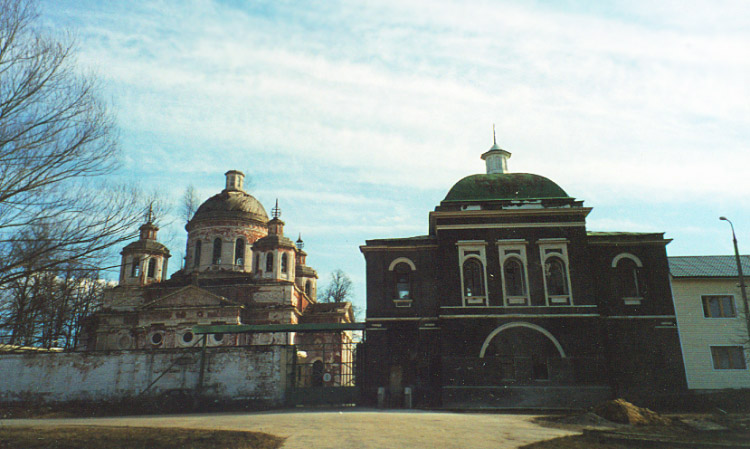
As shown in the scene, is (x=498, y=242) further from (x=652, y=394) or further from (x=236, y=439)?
(x=236, y=439)

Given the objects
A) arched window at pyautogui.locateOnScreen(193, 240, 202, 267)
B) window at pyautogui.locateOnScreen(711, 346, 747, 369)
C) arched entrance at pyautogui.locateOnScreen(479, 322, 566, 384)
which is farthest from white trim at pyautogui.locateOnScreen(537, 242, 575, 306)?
arched window at pyautogui.locateOnScreen(193, 240, 202, 267)

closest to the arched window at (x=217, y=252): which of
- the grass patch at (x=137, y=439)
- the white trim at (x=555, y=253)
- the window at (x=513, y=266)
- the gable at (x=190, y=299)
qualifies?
the gable at (x=190, y=299)

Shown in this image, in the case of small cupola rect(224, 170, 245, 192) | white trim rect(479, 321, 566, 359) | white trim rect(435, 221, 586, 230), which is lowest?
white trim rect(479, 321, 566, 359)

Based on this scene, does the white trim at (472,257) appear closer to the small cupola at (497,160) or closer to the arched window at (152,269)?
the small cupola at (497,160)

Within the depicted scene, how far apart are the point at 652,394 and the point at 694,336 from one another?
3.62m

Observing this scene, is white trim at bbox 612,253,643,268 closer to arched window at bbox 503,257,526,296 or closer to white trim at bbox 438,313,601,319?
white trim at bbox 438,313,601,319

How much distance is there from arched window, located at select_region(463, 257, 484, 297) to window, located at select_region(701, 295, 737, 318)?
31.5ft

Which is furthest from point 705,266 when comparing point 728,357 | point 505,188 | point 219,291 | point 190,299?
point 190,299

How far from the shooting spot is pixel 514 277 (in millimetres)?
23062

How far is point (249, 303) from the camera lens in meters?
32.2

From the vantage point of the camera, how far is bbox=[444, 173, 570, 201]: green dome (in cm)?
2456

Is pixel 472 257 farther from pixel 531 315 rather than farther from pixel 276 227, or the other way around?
pixel 276 227

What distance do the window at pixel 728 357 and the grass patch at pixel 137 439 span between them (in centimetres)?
1944

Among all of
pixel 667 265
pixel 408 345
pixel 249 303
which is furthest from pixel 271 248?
pixel 667 265
